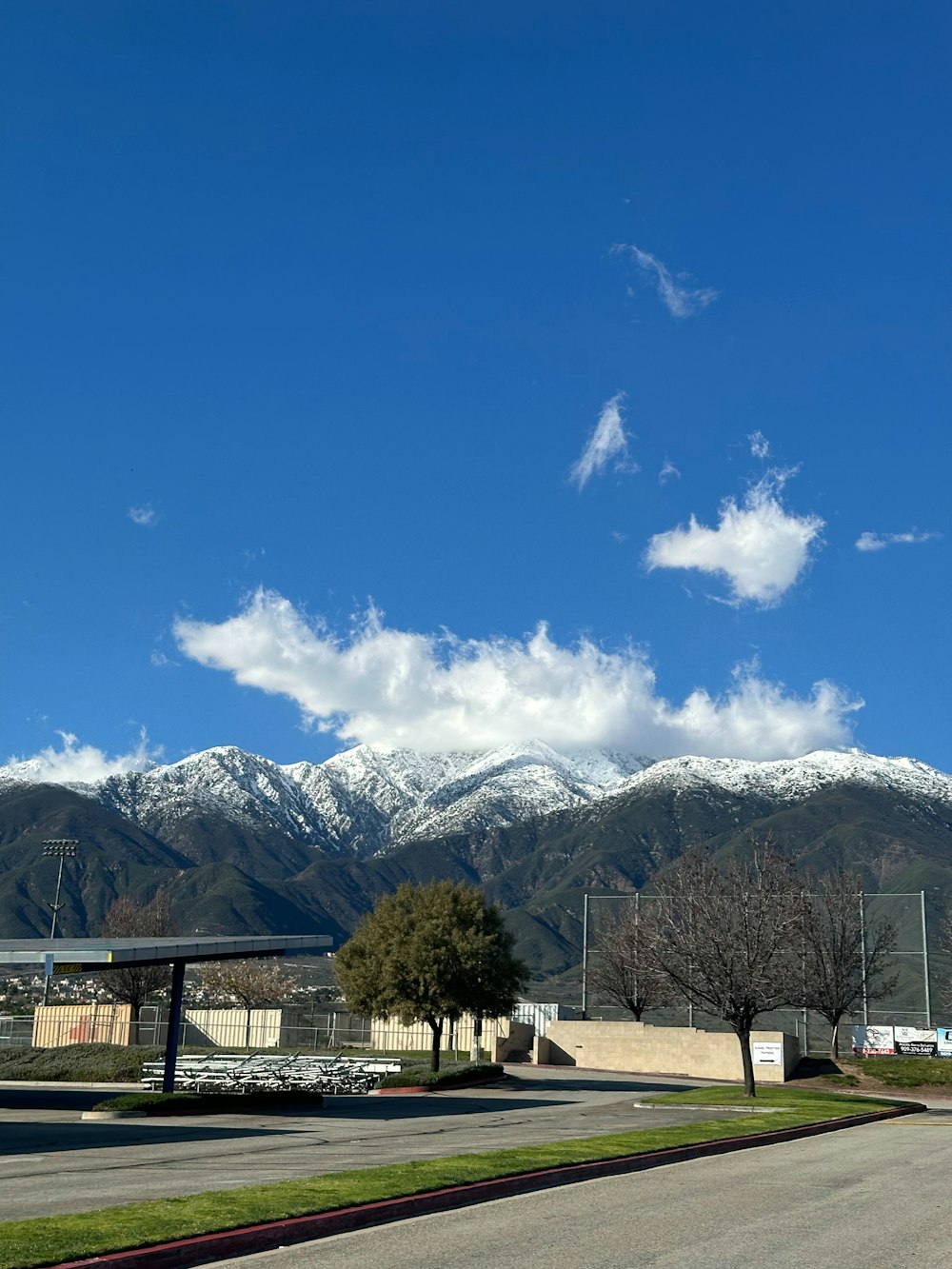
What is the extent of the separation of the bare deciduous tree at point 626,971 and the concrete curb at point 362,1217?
1550 inches

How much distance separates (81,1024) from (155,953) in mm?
34053

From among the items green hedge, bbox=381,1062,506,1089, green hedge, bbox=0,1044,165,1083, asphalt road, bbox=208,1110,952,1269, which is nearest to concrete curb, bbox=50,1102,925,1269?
asphalt road, bbox=208,1110,952,1269

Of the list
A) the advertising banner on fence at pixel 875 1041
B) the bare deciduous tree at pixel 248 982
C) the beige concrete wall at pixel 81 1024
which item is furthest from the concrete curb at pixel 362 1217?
the bare deciduous tree at pixel 248 982

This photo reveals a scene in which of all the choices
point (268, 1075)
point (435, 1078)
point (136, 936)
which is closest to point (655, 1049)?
point (435, 1078)

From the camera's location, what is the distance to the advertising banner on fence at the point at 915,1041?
6512 cm

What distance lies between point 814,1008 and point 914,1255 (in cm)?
4925

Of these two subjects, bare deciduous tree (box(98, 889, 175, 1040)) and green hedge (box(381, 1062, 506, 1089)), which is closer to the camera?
green hedge (box(381, 1062, 506, 1089))

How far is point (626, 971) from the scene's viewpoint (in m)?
67.4

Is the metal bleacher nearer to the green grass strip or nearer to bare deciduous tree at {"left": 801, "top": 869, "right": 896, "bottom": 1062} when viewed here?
the green grass strip

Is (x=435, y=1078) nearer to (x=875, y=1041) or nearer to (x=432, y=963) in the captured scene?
(x=432, y=963)

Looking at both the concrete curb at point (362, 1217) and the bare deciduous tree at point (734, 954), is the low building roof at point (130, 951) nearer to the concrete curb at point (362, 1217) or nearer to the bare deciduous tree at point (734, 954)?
the bare deciduous tree at point (734, 954)

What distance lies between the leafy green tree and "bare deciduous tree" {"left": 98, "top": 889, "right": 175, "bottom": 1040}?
18.2m

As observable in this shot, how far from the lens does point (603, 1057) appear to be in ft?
196

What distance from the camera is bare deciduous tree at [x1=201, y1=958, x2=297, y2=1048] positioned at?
8756cm
